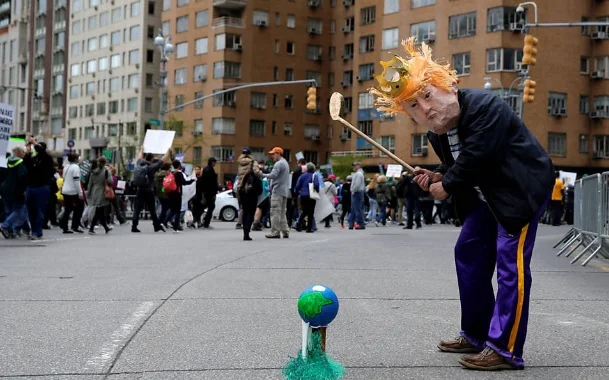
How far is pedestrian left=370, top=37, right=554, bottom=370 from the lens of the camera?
525 centimetres

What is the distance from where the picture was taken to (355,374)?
509 centimetres

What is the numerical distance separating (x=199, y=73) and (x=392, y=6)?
2271 centimetres

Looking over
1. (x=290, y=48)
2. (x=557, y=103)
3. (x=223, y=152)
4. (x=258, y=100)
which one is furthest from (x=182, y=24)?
(x=557, y=103)

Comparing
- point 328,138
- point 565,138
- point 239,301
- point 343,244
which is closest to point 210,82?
point 328,138

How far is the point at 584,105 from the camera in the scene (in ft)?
226

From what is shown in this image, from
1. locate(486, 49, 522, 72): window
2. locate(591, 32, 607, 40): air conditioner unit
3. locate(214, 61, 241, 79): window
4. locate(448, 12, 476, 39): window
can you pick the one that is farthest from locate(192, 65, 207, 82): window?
locate(591, 32, 607, 40): air conditioner unit

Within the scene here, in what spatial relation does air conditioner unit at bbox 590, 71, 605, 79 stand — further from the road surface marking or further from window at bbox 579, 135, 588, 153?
the road surface marking

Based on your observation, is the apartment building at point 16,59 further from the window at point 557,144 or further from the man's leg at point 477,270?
the man's leg at point 477,270

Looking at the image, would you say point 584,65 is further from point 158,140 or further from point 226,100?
point 158,140

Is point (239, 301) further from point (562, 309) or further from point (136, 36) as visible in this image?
point (136, 36)

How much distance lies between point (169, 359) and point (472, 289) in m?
1.80

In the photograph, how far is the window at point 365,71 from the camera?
266 ft

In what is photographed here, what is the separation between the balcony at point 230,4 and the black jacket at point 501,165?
84.3 meters

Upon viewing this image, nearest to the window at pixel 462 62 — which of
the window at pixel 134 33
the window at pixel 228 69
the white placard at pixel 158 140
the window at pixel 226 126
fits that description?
the window at pixel 228 69
